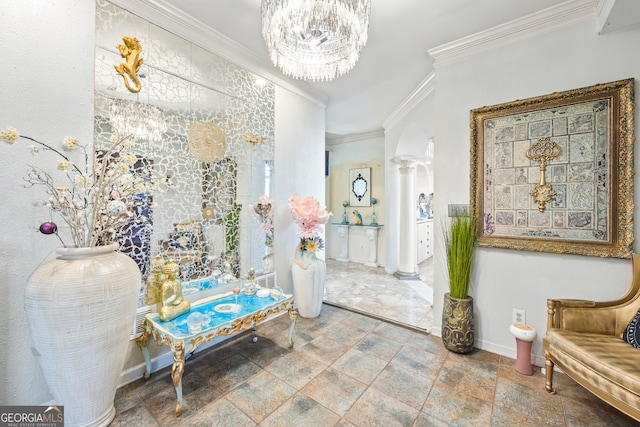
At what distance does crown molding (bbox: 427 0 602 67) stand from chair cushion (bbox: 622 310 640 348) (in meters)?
2.19

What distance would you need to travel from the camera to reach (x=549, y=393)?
5.57 feet

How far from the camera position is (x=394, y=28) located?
2148 mm

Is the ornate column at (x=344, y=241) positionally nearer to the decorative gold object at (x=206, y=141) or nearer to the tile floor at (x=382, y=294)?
the tile floor at (x=382, y=294)

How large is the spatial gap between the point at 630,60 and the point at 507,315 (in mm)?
2123

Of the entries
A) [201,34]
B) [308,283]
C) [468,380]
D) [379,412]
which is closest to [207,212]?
[308,283]

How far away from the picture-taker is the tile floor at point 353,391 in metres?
1.48

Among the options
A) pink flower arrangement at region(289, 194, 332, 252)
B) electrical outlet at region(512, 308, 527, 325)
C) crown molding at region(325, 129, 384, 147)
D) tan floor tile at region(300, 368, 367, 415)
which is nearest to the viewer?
tan floor tile at region(300, 368, 367, 415)

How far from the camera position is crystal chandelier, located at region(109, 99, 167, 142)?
69.1 inches

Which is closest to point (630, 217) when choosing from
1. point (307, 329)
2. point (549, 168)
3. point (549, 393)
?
point (549, 168)

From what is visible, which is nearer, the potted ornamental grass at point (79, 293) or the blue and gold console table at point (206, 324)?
the potted ornamental grass at point (79, 293)

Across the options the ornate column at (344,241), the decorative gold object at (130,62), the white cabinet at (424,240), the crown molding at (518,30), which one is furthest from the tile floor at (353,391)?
the white cabinet at (424,240)

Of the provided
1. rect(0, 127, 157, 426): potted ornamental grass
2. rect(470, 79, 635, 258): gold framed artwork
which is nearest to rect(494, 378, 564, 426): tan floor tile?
rect(470, 79, 635, 258): gold framed artwork

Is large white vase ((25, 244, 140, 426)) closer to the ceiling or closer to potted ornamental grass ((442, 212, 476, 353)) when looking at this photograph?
the ceiling

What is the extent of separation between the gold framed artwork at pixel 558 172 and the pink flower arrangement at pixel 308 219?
154cm
